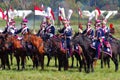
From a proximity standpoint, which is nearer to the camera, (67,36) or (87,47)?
(87,47)

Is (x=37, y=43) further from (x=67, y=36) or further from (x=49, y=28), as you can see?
(x=67, y=36)

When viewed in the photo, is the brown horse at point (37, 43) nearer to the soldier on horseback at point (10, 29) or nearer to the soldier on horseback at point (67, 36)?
the soldier on horseback at point (67, 36)

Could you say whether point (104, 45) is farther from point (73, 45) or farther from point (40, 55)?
point (40, 55)

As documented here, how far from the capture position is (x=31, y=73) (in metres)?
22.6

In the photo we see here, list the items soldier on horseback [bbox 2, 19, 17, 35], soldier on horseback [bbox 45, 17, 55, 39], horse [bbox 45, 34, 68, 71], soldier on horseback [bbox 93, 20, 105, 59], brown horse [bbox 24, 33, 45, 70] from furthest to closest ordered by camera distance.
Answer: soldier on horseback [bbox 2, 19, 17, 35] → soldier on horseback [bbox 45, 17, 55, 39] → horse [bbox 45, 34, 68, 71] → brown horse [bbox 24, 33, 45, 70] → soldier on horseback [bbox 93, 20, 105, 59]

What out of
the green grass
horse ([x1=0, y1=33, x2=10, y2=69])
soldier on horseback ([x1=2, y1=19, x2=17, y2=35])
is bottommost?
the green grass

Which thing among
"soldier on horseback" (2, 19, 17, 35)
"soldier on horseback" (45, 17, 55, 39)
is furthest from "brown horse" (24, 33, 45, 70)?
"soldier on horseback" (2, 19, 17, 35)

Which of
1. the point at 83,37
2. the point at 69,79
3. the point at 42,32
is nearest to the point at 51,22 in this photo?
the point at 42,32

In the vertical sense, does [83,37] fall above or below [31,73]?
above

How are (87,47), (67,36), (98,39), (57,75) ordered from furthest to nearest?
(67,36) → (98,39) → (87,47) → (57,75)

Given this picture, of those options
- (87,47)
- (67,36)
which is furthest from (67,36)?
(87,47)

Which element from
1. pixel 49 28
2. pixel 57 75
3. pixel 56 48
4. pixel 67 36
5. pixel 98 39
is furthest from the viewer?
pixel 49 28

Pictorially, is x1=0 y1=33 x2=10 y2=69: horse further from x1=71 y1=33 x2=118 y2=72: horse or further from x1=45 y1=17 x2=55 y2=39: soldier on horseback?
x1=71 y1=33 x2=118 y2=72: horse

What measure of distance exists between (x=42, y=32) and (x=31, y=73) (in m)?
4.31
